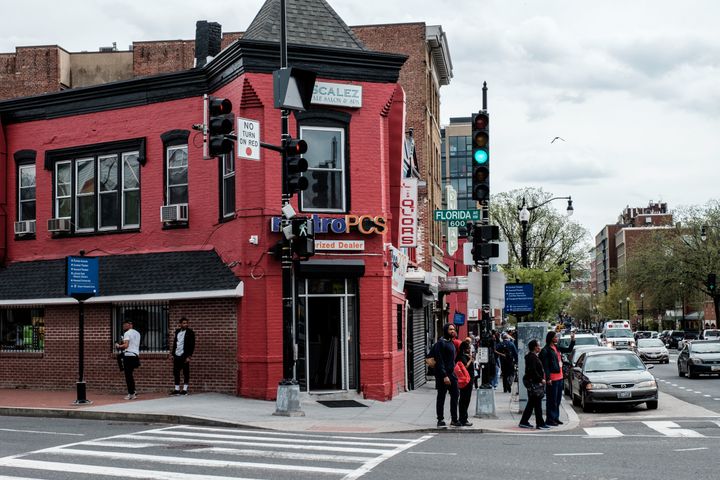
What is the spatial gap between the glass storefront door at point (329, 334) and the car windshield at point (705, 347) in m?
Answer: 18.6

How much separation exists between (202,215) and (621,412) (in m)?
11.0

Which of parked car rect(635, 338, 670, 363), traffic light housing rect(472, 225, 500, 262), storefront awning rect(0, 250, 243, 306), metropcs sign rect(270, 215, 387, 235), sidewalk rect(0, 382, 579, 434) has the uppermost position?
metropcs sign rect(270, 215, 387, 235)

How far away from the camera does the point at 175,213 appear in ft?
75.4

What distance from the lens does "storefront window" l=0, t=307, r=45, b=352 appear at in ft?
81.9

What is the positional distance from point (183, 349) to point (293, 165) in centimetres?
612

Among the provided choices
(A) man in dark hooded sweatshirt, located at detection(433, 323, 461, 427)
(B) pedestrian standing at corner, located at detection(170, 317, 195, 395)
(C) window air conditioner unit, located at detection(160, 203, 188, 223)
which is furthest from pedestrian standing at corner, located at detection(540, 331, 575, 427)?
(C) window air conditioner unit, located at detection(160, 203, 188, 223)

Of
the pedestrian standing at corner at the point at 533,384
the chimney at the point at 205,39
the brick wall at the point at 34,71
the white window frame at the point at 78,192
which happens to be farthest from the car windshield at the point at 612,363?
the brick wall at the point at 34,71

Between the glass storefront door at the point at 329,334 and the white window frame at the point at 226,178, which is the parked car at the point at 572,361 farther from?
the white window frame at the point at 226,178

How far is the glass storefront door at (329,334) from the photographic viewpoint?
21.6 meters

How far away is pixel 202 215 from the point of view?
22906 millimetres

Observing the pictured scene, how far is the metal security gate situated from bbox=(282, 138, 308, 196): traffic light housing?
37.4 feet

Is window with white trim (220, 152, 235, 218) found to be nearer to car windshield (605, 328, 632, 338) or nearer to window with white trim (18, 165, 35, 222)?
window with white trim (18, 165, 35, 222)

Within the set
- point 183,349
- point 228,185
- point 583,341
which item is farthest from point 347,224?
point 583,341

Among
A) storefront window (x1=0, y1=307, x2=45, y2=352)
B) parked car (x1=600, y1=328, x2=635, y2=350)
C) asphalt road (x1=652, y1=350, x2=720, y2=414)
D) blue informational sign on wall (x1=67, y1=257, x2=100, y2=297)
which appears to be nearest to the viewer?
blue informational sign on wall (x1=67, y1=257, x2=100, y2=297)
